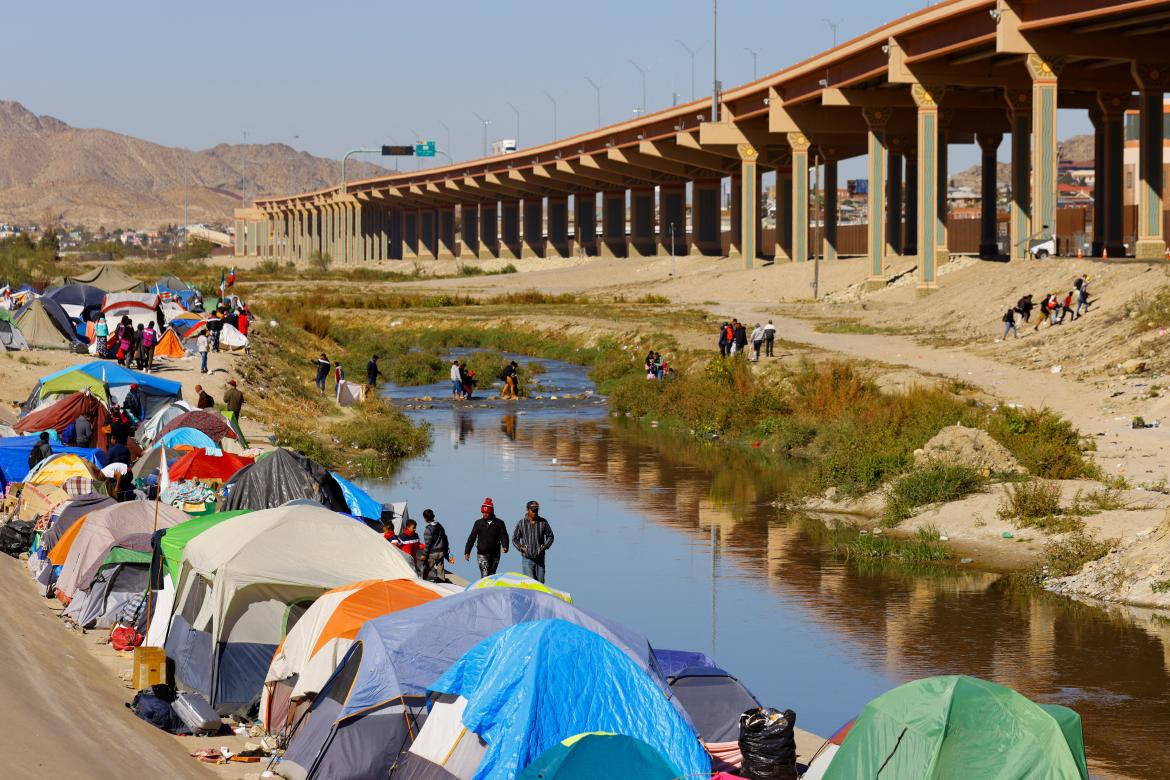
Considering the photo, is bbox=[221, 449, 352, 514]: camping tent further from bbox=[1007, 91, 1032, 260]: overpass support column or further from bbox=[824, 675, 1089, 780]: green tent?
bbox=[1007, 91, 1032, 260]: overpass support column

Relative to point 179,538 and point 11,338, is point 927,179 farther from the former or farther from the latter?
point 179,538

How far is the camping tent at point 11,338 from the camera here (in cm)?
4059

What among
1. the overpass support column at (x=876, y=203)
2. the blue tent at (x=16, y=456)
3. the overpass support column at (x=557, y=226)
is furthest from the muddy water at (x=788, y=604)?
the overpass support column at (x=557, y=226)

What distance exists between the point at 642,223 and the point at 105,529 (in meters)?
94.2

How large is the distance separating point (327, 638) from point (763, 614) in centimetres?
795

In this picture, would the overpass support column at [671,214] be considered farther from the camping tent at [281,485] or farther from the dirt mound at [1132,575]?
the camping tent at [281,485]

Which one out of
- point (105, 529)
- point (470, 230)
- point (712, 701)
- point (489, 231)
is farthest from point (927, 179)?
point (470, 230)

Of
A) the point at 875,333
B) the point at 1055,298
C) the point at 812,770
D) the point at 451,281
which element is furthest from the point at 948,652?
the point at 451,281

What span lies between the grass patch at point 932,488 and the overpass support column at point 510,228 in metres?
106

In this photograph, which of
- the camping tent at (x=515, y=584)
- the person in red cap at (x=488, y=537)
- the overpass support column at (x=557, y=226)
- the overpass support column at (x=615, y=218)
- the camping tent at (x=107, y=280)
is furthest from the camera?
the overpass support column at (x=557, y=226)

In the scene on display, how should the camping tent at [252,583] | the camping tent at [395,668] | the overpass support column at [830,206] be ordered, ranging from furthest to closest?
the overpass support column at [830,206]
the camping tent at [252,583]
the camping tent at [395,668]

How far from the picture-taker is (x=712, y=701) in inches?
531

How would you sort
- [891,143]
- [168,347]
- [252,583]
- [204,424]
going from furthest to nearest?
[891,143] < [168,347] < [204,424] < [252,583]

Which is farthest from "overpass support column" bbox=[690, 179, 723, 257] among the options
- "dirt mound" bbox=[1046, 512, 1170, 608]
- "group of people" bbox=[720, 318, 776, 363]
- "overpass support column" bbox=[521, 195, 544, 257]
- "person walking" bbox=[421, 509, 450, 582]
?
"person walking" bbox=[421, 509, 450, 582]
